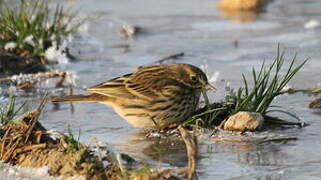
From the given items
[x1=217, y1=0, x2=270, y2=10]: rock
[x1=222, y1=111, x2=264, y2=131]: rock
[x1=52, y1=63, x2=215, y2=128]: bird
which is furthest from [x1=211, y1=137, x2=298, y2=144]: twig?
[x1=217, y1=0, x2=270, y2=10]: rock

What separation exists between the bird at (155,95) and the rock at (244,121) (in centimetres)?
55

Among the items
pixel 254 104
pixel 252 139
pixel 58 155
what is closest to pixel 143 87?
pixel 254 104

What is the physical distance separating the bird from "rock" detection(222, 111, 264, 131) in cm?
55

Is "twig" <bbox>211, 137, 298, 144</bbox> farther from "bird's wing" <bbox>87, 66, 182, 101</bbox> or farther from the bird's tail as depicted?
the bird's tail

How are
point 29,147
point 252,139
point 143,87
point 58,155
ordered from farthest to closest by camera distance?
point 143,87 → point 252,139 → point 29,147 → point 58,155

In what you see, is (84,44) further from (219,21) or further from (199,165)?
(199,165)

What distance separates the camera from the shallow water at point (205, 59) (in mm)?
5887

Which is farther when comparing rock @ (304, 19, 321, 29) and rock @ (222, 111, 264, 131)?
rock @ (304, 19, 321, 29)

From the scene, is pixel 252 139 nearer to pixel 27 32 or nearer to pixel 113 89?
pixel 113 89

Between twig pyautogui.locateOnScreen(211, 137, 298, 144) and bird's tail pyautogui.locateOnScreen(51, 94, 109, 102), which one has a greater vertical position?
bird's tail pyautogui.locateOnScreen(51, 94, 109, 102)

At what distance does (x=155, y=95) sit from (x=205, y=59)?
3.11 meters

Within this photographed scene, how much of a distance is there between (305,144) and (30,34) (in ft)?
15.2

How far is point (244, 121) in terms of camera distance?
669 cm

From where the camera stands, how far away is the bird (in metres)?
7.16
